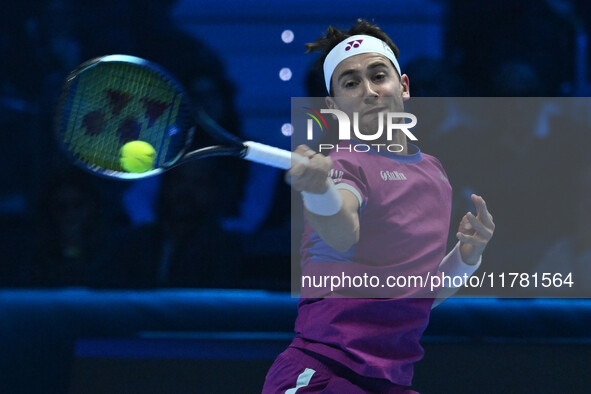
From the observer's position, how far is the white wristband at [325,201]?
1033 millimetres

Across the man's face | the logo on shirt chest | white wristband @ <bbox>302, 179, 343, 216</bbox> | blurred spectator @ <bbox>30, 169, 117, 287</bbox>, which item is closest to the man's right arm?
white wristband @ <bbox>302, 179, 343, 216</bbox>

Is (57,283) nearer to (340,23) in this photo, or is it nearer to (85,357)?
(85,357)

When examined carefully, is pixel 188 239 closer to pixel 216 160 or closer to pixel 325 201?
pixel 216 160

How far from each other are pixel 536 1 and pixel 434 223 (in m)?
1.45

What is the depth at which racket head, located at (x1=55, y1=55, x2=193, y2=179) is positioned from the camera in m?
1.16

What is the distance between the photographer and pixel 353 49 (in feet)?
4.45

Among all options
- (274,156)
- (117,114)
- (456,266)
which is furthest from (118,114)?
(456,266)

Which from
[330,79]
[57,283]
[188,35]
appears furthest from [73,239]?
[330,79]

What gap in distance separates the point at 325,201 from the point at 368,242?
0.20 m

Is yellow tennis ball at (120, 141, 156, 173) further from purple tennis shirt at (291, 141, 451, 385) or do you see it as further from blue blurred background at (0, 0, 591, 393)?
blue blurred background at (0, 0, 591, 393)

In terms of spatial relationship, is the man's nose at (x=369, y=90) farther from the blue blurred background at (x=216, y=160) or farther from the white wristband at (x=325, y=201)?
the blue blurred background at (x=216, y=160)

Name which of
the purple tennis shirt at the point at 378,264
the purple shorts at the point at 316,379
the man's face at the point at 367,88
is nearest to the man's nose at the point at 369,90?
the man's face at the point at 367,88

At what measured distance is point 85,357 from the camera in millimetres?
2186

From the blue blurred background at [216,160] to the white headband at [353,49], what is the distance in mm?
937
